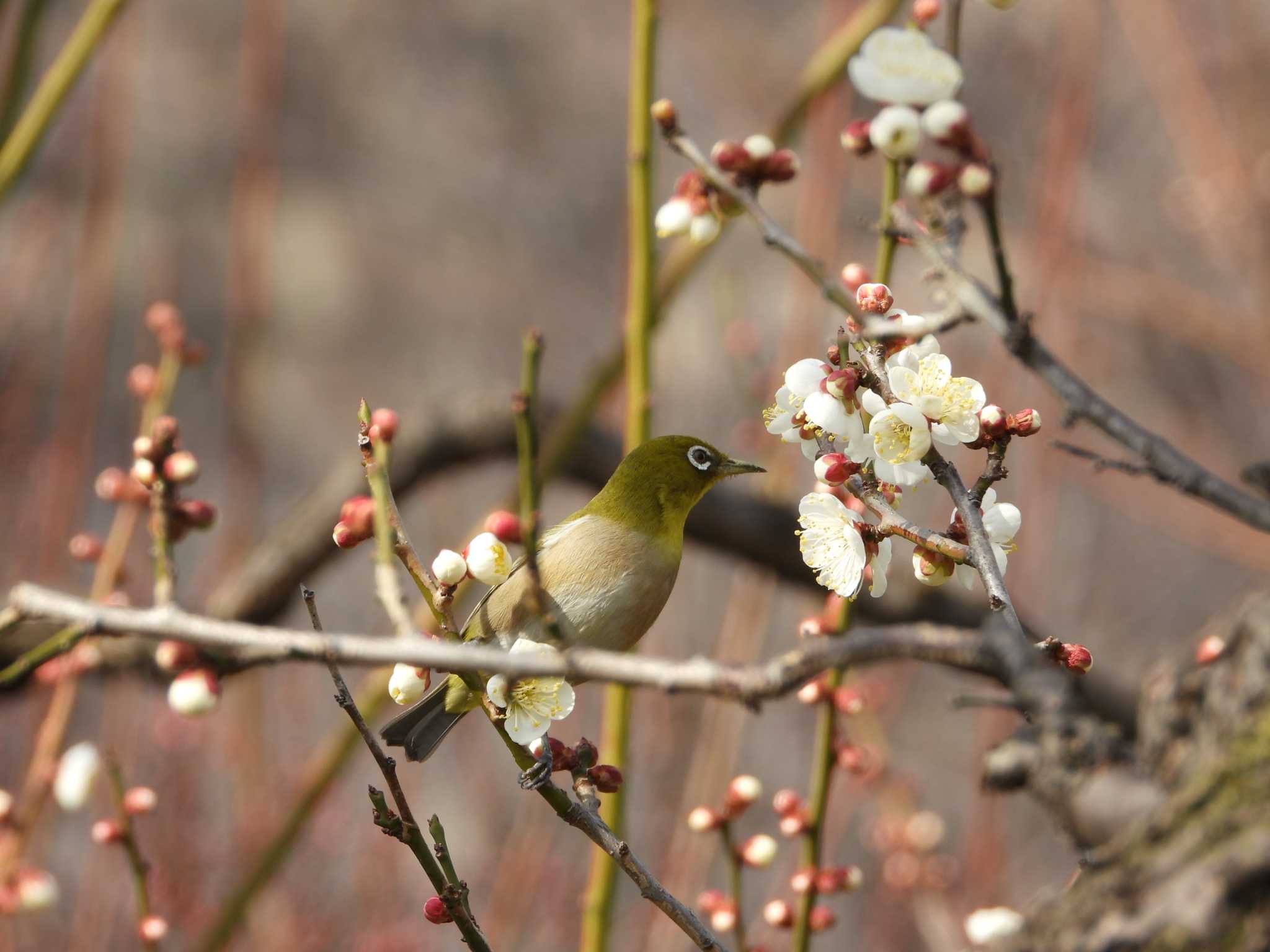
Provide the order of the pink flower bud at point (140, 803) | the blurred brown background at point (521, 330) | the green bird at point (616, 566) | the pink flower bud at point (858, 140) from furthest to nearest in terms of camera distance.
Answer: the blurred brown background at point (521, 330) → the pink flower bud at point (140, 803) → the green bird at point (616, 566) → the pink flower bud at point (858, 140)

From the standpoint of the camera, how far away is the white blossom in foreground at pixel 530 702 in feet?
1.98

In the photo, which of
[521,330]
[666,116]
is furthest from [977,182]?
[521,330]

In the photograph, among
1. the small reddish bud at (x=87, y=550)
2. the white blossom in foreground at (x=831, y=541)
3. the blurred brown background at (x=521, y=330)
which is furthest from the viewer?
the blurred brown background at (x=521, y=330)

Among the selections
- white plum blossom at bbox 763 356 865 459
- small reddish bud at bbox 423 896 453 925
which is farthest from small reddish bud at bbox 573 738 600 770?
white plum blossom at bbox 763 356 865 459

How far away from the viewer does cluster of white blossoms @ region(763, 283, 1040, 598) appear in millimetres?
629

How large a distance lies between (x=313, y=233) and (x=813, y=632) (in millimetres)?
4239

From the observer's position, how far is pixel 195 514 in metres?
0.76

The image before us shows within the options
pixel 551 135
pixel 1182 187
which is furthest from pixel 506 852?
pixel 551 135

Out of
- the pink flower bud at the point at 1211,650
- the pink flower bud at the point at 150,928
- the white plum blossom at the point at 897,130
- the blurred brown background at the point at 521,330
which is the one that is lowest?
the pink flower bud at the point at 150,928

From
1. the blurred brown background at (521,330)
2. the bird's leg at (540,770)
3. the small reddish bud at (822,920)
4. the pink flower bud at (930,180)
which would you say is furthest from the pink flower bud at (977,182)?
the small reddish bud at (822,920)

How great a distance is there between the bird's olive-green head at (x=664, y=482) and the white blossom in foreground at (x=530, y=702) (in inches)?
12.3

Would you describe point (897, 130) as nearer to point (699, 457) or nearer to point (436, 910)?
point (699, 457)

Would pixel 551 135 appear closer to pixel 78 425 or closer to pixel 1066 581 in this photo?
pixel 1066 581

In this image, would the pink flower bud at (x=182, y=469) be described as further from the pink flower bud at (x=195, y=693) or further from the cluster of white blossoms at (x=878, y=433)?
the cluster of white blossoms at (x=878, y=433)
